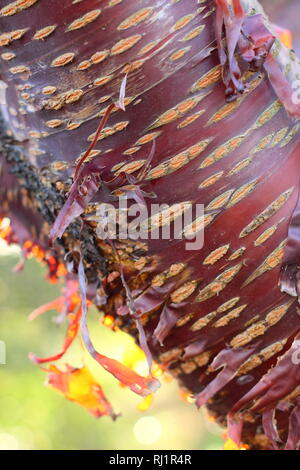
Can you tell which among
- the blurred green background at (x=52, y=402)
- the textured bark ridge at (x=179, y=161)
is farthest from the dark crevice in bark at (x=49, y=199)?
the blurred green background at (x=52, y=402)

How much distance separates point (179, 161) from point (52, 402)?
1.44m

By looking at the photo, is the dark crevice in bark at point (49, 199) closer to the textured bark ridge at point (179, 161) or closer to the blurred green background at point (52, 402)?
the textured bark ridge at point (179, 161)

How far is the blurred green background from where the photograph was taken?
1.55m

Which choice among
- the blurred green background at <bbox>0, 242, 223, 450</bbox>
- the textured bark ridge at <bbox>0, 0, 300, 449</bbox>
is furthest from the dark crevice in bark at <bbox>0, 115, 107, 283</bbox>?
the blurred green background at <bbox>0, 242, 223, 450</bbox>

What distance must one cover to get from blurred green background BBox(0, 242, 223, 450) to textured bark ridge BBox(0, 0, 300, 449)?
3.80 feet

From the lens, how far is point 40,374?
63.2 inches

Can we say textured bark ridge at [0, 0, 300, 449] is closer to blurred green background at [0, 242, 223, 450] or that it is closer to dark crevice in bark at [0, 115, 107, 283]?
dark crevice in bark at [0, 115, 107, 283]

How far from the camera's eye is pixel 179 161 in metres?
0.31

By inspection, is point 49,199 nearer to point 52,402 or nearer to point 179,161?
point 179,161

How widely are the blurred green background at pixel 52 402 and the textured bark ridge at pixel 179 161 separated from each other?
1159 millimetres

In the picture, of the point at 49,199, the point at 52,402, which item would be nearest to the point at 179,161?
the point at 49,199

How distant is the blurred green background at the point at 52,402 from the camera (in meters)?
1.55
